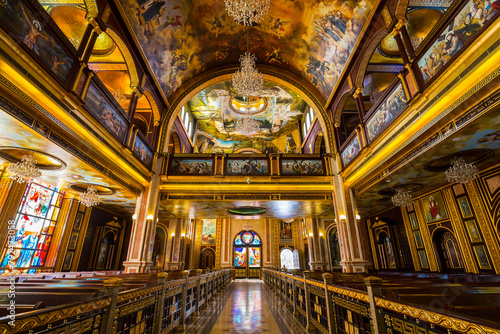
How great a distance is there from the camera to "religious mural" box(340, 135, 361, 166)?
8484mm

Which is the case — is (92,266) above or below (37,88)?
below

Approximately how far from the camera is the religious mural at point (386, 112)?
6028 mm

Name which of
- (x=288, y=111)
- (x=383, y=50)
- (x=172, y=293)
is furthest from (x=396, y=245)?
(x=172, y=293)

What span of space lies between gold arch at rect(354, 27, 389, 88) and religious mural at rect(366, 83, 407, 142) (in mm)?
1902

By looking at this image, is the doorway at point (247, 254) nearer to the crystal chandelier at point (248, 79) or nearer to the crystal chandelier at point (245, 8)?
the crystal chandelier at point (248, 79)

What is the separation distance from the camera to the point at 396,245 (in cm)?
1104

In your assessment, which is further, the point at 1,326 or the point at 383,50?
the point at 383,50

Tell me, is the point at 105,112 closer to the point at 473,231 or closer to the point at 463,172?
the point at 463,172

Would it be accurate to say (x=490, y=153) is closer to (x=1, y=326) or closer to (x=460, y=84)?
(x=460, y=84)

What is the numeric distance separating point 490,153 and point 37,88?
10474 millimetres

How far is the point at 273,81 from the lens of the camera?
40.2 ft

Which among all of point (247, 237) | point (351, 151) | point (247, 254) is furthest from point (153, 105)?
point (247, 254)

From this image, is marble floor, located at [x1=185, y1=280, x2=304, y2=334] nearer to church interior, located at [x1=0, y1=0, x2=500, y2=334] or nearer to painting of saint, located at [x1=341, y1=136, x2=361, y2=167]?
church interior, located at [x1=0, y1=0, x2=500, y2=334]

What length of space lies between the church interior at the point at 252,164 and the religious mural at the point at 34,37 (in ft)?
0.10
